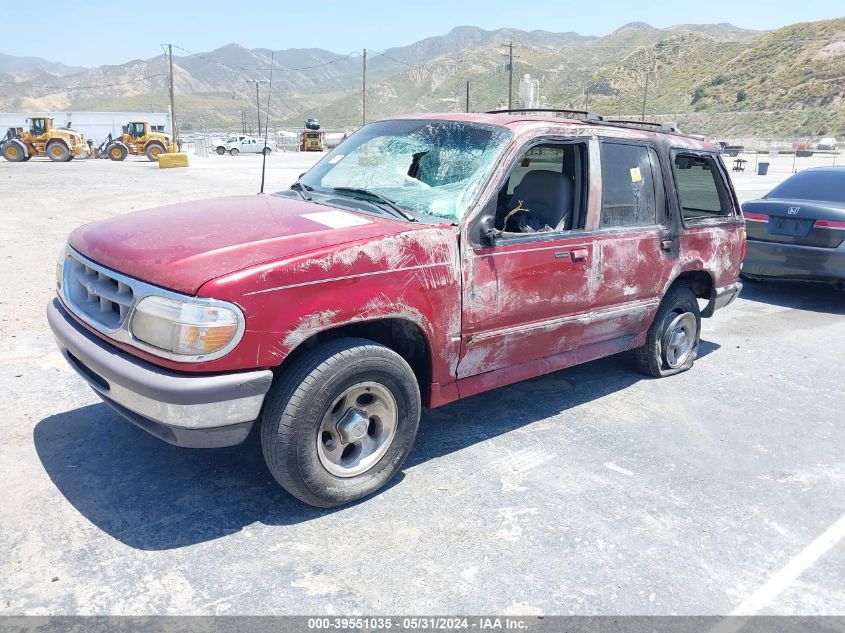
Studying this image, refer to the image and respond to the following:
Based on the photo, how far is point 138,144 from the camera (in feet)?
117

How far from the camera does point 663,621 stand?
2574mm

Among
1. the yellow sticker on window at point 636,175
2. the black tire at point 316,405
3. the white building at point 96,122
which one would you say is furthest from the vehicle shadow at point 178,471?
the white building at point 96,122

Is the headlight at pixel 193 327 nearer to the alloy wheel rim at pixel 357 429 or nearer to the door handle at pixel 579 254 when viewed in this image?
the alloy wheel rim at pixel 357 429

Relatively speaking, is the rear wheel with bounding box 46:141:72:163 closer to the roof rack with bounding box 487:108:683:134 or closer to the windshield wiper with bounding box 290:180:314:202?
the windshield wiper with bounding box 290:180:314:202

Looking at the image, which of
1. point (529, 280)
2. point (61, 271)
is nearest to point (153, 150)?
point (61, 271)

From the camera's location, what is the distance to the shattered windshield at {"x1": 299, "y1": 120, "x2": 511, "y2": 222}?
3656mm

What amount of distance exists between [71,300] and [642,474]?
10.5 feet

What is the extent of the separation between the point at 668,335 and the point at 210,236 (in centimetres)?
360

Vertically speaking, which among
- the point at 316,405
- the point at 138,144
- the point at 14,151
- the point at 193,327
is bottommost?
the point at 316,405

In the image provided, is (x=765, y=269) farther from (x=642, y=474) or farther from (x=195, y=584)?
(x=195, y=584)

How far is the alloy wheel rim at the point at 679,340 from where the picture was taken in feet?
17.0

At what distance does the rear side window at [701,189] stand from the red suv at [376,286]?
0.60 feet

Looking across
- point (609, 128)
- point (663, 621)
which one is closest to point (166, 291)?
point (663, 621)

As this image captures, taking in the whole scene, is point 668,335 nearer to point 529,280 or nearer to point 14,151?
point 529,280
